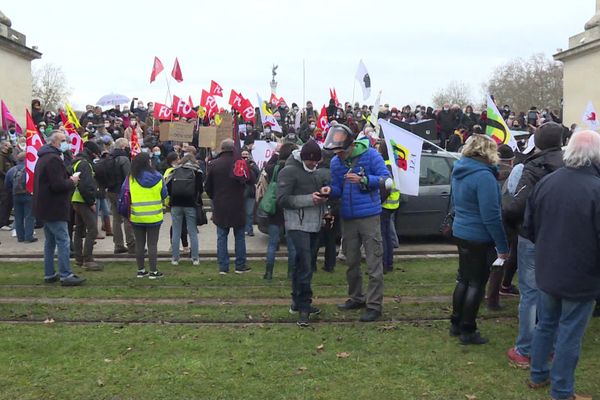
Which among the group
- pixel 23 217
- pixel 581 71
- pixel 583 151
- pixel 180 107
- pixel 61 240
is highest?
pixel 581 71

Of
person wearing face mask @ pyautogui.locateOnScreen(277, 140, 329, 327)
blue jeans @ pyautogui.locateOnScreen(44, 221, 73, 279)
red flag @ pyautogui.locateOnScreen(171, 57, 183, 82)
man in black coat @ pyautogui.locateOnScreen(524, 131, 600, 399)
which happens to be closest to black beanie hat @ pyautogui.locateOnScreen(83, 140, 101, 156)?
blue jeans @ pyautogui.locateOnScreen(44, 221, 73, 279)

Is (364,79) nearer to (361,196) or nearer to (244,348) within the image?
(361,196)

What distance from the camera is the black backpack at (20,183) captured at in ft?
42.6

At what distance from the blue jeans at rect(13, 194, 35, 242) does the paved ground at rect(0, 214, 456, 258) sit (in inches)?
8.4

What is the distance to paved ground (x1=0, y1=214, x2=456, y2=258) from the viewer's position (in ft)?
37.5

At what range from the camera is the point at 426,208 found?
1170 cm

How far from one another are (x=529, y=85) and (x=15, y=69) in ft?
220

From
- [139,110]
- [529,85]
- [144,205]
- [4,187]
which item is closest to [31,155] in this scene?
[4,187]

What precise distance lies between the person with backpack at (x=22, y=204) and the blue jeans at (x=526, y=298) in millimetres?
10501

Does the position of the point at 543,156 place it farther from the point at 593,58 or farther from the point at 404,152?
the point at 593,58

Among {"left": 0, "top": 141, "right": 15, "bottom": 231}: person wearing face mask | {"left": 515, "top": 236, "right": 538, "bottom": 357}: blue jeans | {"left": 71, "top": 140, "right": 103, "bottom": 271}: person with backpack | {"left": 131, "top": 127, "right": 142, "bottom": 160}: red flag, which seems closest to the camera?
{"left": 515, "top": 236, "right": 538, "bottom": 357}: blue jeans

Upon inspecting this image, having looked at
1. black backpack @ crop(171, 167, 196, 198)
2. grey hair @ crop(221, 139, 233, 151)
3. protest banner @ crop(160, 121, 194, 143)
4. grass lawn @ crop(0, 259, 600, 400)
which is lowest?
grass lawn @ crop(0, 259, 600, 400)

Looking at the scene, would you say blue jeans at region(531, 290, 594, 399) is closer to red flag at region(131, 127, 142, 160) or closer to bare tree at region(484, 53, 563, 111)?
red flag at region(131, 127, 142, 160)

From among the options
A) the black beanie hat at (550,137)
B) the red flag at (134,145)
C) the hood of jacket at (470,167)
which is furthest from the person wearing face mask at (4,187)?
the black beanie hat at (550,137)
